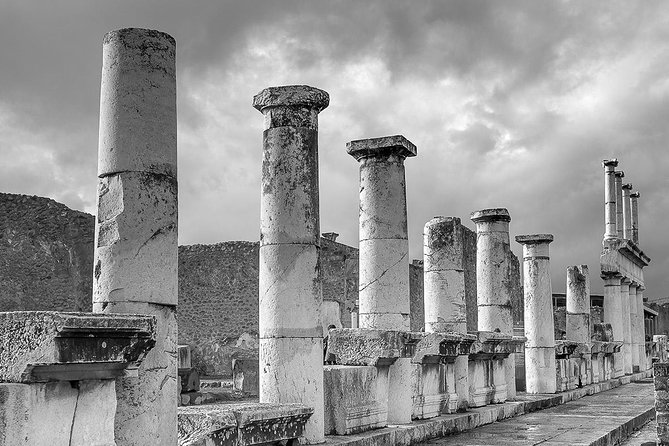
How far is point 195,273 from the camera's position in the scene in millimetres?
28156

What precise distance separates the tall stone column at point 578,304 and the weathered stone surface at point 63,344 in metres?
16.8

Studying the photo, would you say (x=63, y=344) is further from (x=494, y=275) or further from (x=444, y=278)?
(x=494, y=275)

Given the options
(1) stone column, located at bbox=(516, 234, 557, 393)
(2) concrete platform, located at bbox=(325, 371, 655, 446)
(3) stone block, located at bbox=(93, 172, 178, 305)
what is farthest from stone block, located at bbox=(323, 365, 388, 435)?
(1) stone column, located at bbox=(516, 234, 557, 393)

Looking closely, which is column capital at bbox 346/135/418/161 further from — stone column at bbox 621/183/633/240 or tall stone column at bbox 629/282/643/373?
stone column at bbox 621/183/633/240

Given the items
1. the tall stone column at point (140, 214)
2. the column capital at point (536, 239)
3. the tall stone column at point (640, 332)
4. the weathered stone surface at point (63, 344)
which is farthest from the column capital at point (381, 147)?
the tall stone column at point (640, 332)

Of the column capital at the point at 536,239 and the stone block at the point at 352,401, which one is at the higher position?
the column capital at the point at 536,239

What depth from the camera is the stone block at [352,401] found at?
8648 mm

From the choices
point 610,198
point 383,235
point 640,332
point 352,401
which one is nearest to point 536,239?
point 383,235

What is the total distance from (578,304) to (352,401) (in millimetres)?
13880

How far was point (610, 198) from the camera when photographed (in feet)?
109

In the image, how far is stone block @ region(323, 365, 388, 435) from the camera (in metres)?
8.65

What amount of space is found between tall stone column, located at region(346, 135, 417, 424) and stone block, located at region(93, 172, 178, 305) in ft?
15.4

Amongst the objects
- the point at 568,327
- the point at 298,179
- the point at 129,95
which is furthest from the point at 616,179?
the point at 129,95

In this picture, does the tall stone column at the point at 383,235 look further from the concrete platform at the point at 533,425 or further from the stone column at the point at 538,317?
the stone column at the point at 538,317
